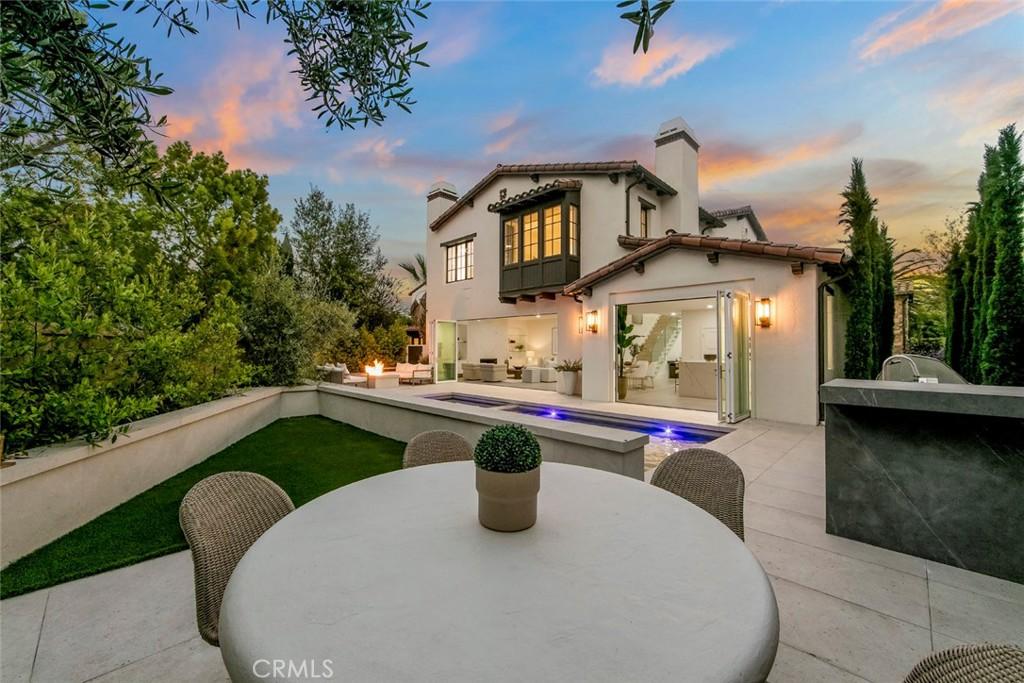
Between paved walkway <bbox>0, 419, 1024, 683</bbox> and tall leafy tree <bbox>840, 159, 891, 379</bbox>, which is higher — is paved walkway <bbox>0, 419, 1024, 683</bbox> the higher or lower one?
the lower one

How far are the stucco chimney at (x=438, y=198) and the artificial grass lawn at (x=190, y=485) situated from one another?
35.5 ft

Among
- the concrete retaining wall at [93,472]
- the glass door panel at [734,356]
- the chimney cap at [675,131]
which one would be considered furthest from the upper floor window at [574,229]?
the concrete retaining wall at [93,472]

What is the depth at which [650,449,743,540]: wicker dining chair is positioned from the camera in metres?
1.91

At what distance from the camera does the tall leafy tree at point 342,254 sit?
16.7 m

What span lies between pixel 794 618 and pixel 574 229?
32.8ft

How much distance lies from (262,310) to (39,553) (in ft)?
17.8

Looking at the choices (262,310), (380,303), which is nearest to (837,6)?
(262,310)

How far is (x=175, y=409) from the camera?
17.2 feet

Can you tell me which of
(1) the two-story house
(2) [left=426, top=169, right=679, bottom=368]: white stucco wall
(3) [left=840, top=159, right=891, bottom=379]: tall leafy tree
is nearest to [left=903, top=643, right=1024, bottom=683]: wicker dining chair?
(1) the two-story house

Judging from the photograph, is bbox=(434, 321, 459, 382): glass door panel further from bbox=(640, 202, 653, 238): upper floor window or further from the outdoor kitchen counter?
the outdoor kitchen counter

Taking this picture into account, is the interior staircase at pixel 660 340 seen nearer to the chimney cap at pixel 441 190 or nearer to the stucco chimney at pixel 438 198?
the stucco chimney at pixel 438 198

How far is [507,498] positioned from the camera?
4.36 feet

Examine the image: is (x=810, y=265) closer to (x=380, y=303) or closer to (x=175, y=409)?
(x=175, y=409)

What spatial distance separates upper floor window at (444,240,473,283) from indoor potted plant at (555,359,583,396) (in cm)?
536
